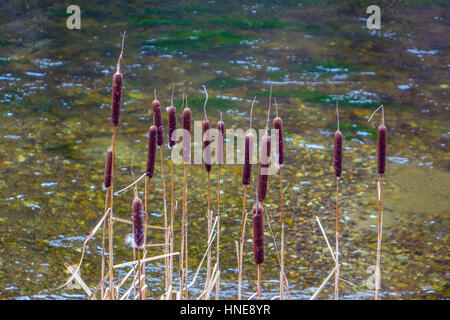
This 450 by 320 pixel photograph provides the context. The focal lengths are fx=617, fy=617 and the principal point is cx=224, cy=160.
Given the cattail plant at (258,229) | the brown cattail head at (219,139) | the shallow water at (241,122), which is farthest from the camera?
the shallow water at (241,122)

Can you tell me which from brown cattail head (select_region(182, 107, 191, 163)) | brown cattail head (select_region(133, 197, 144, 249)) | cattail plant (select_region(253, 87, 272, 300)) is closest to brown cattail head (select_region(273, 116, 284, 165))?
cattail plant (select_region(253, 87, 272, 300))

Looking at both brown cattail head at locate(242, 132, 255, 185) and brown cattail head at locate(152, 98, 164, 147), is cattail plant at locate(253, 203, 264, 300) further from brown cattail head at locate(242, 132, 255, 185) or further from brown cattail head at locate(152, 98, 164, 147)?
brown cattail head at locate(152, 98, 164, 147)

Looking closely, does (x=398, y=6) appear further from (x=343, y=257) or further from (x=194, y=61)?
(x=343, y=257)

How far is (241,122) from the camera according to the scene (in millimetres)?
5582

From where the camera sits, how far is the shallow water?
376 cm

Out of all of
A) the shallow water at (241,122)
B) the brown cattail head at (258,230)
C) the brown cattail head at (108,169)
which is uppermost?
the brown cattail head at (108,169)

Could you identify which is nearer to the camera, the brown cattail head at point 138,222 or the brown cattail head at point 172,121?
the brown cattail head at point 138,222

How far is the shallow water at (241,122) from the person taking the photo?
3764 millimetres

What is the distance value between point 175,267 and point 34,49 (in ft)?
14.7

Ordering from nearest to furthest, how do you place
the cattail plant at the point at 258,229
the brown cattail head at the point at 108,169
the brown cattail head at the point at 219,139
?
1. the cattail plant at the point at 258,229
2. the brown cattail head at the point at 108,169
3. the brown cattail head at the point at 219,139

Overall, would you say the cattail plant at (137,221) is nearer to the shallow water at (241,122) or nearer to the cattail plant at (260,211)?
the cattail plant at (260,211)

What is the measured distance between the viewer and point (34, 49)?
7.25 m

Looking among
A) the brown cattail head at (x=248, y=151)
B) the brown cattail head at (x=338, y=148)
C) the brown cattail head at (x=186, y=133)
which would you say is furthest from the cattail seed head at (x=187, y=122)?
the brown cattail head at (x=338, y=148)
